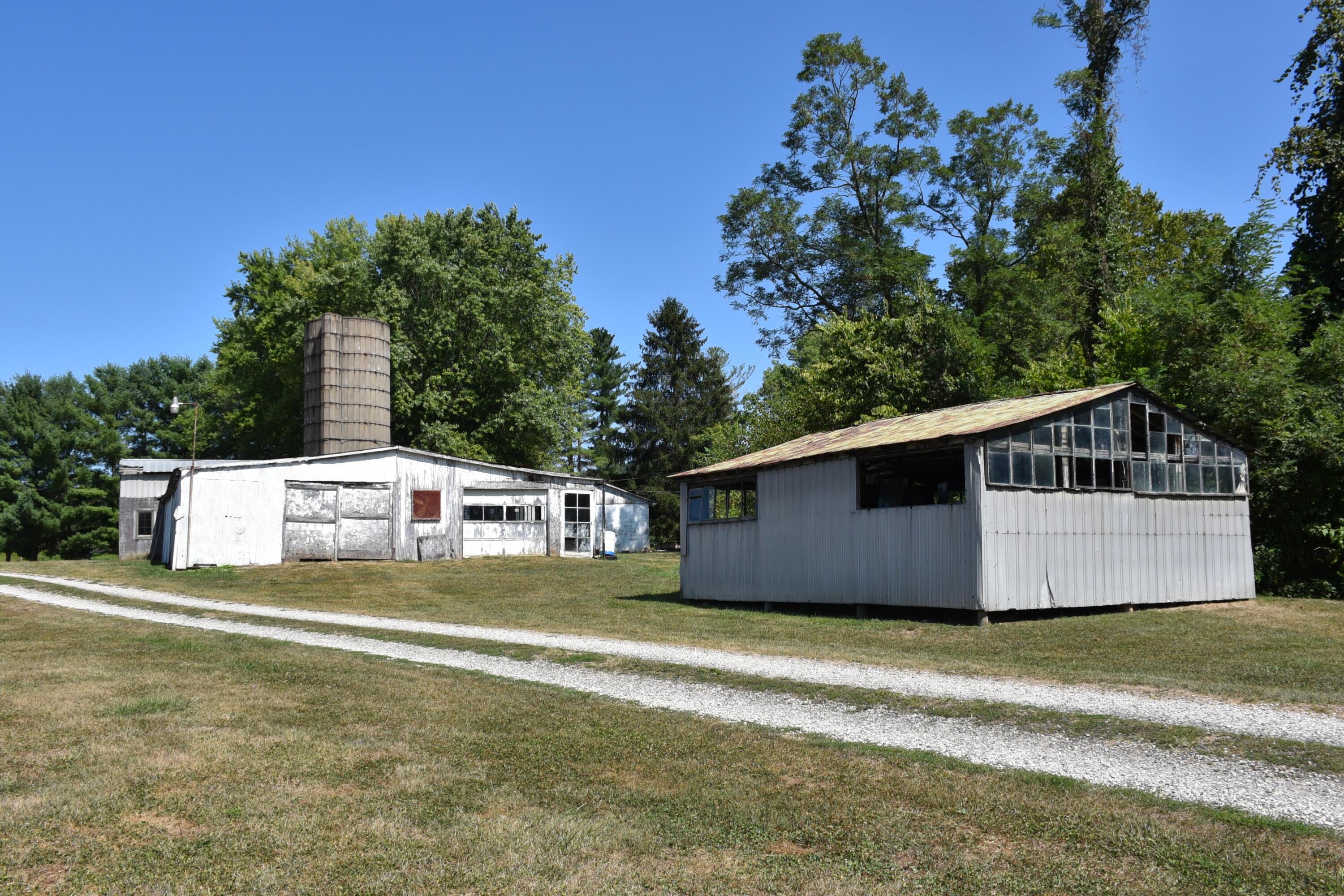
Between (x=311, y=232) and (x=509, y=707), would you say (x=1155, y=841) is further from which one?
(x=311, y=232)

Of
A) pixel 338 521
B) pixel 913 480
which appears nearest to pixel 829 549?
pixel 913 480

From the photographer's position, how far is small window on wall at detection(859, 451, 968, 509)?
68.1ft

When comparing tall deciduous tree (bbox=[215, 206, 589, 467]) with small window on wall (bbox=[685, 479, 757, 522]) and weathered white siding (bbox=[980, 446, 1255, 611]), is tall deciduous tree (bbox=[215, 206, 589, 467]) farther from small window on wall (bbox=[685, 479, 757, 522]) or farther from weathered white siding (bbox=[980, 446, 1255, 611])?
weathered white siding (bbox=[980, 446, 1255, 611])

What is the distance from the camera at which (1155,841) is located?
5375mm

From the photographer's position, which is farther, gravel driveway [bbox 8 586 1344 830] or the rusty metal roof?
the rusty metal roof

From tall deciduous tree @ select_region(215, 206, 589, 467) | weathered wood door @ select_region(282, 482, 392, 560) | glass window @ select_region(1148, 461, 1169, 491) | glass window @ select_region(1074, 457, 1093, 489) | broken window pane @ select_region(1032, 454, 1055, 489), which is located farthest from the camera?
tall deciduous tree @ select_region(215, 206, 589, 467)

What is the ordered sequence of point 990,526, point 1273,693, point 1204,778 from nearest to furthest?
point 1204,778
point 1273,693
point 990,526

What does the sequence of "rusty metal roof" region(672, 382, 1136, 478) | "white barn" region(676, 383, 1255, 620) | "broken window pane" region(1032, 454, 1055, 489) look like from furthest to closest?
"rusty metal roof" region(672, 382, 1136, 478)
"broken window pane" region(1032, 454, 1055, 489)
"white barn" region(676, 383, 1255, 620)

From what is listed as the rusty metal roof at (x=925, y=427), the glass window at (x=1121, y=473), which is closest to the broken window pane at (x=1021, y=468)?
the rusty metal roof at (x=925, y=427)

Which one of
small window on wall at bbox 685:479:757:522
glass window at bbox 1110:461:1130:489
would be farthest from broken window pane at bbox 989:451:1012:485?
small window on wall at bbox 685:479:757:522

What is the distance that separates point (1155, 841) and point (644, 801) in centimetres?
284

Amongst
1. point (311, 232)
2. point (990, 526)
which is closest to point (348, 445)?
point (311, 232)

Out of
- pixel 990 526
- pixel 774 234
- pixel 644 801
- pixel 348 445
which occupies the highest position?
pixel 774 234

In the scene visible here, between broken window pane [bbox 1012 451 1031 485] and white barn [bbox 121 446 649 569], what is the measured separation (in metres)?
22.1
